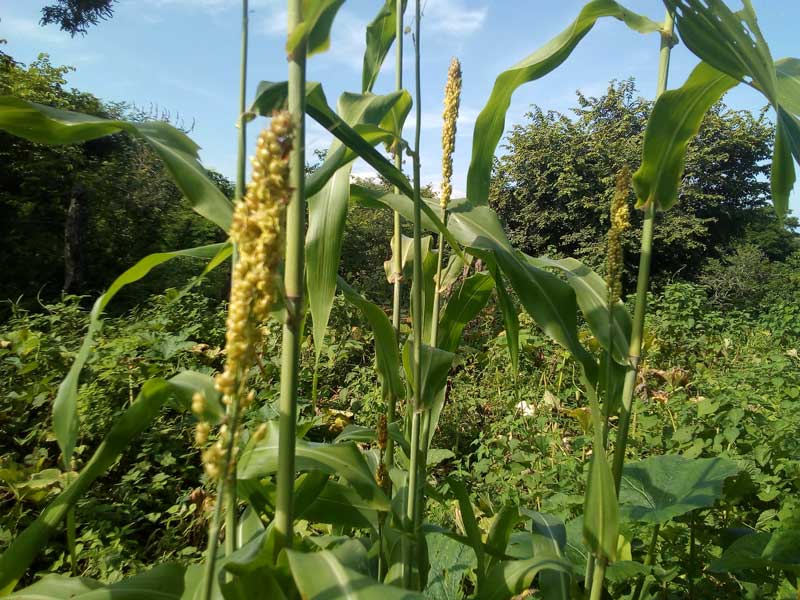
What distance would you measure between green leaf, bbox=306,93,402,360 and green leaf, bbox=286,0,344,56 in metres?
0.26

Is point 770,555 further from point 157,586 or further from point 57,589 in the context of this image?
point 57,589

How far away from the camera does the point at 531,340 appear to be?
4.71 meters

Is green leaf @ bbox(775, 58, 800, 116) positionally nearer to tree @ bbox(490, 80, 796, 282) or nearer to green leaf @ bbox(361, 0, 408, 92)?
green leaf @ bbox(361, 0, 408, 92)

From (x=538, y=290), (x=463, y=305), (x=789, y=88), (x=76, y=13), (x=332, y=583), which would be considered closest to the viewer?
(x=332, y=583)

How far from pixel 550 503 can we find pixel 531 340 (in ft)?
8.88

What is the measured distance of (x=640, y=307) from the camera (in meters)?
1.11

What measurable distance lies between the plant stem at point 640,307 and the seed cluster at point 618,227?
12 cm

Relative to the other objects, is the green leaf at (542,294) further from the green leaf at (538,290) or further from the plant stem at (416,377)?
the plant stem at (416,377)

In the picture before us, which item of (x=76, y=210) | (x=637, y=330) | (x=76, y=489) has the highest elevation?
(x=76, y=210)

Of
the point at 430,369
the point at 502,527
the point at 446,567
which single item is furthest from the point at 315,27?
the point at 446,567

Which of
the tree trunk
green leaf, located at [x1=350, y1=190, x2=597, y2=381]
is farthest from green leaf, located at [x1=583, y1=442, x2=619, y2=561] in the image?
the tree trunk

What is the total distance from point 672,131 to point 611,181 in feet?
44.7

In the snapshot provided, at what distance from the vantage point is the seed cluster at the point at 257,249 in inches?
20.5

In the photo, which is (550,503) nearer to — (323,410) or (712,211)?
(323,410)
